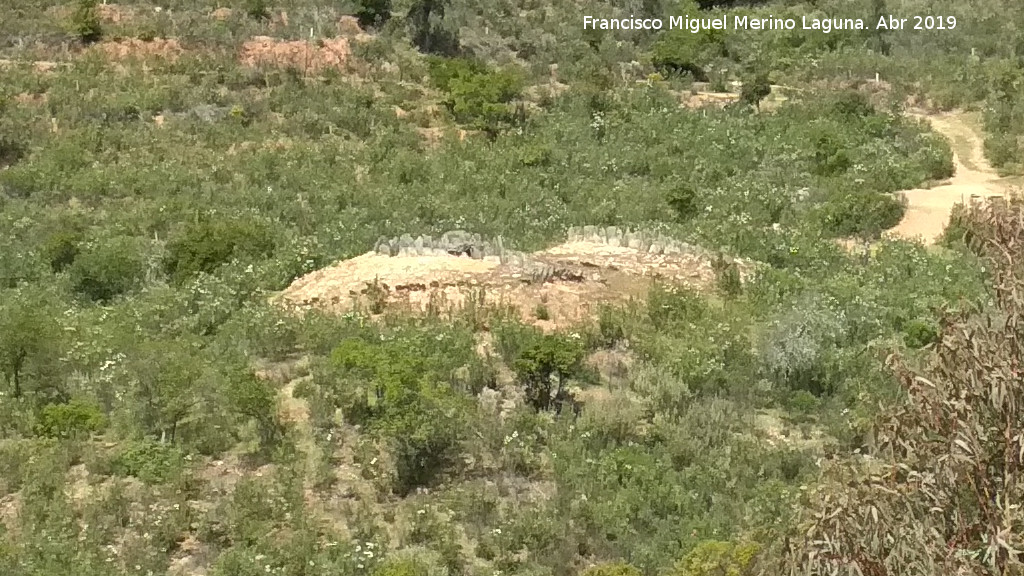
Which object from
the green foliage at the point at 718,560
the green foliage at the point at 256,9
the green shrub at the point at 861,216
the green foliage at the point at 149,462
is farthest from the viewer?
the green foliage at the point at 256,9

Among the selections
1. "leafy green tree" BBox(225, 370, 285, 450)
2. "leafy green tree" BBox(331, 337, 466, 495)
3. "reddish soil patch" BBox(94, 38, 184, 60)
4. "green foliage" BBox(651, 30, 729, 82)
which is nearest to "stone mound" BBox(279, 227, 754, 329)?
"leafy green tree" BBox(331, 337, 466, 495)

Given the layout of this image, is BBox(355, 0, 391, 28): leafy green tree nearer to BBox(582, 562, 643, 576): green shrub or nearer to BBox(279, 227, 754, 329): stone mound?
BBox(279, 227, 754, 329): stone mound

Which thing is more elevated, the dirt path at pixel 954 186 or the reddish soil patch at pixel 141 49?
the reddish soil patch at pixel 141 49

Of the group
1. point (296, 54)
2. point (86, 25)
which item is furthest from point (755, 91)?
point (86, 25)

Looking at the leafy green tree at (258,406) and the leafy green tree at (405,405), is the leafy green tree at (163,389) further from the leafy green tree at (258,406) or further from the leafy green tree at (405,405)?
the leafy green tree at (405,405)

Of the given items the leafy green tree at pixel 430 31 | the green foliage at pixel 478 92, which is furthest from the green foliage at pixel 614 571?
the leafy green tree at pixel 430 31

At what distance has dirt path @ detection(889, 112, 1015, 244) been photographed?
51.0 feet

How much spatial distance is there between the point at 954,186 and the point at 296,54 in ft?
43.0

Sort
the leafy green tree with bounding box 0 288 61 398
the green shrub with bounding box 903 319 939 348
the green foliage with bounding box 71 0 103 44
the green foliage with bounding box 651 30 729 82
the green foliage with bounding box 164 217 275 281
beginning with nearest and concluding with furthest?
the leafy green tree with bounding box 0 288 61 398 → the green shrub with bounding box 903 319 939 348 → the green foliage with bounding box 164 217 275 281 → the green foliage with bounding box 71 0 103 44 → the green foliage with bounding box 651 30 729 82

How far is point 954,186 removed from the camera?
17344 millimetres

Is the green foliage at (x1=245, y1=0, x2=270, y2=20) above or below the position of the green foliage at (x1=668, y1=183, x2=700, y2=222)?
above

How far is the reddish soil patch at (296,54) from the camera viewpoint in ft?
69.4

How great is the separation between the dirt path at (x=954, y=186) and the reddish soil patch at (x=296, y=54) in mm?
11802

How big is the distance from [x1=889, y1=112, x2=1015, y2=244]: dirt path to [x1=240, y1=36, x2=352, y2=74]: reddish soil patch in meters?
11.8
